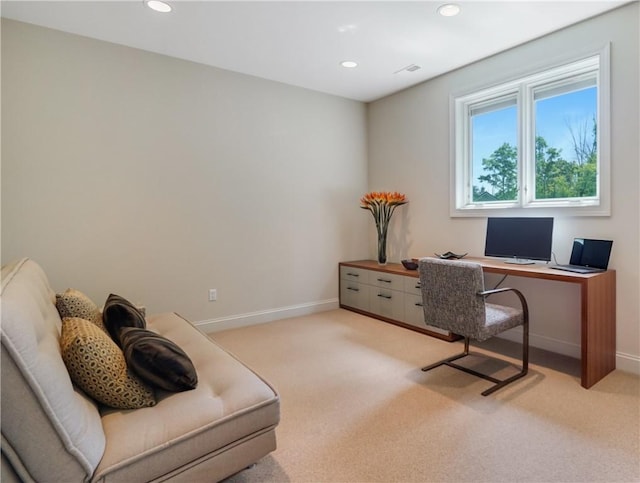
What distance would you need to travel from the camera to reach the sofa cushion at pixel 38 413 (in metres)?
1.00

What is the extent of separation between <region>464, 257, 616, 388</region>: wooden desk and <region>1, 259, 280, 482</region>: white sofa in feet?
6.92

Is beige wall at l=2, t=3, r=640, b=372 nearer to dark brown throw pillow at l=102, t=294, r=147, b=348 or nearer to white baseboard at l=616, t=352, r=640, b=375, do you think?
white baseboard at l=616, t=352, r=640, b=375

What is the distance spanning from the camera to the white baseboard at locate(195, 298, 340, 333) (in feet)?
12.1

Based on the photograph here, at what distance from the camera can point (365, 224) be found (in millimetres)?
4840

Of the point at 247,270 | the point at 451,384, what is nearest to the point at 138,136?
the point at 247,270

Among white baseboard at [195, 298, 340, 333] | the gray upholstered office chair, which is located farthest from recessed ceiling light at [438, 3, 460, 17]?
white baseboard at [195, 298, 340, 333]

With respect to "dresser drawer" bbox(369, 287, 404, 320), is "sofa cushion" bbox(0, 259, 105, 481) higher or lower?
higher

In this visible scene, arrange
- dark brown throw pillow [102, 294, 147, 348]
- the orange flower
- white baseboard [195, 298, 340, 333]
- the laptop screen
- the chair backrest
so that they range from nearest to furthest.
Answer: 1. dark brown throw pillow [102, 294, 147, 348]
2. the chair backrest
3. the laptop screen
4. white baseboard [195, 298, 340, 333]
5. the orange flower

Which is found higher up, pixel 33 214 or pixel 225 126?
pixel 225 126

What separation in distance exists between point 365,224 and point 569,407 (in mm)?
3068

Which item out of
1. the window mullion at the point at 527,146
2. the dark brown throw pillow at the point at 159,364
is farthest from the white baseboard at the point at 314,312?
the dark brown throw pillow at the point at 159,364

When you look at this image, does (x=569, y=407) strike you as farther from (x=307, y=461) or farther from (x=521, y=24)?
(x=521, y=24)

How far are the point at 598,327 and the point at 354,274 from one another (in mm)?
2422

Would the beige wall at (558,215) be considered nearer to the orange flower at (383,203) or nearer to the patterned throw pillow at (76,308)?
the orange flower at (383,203)
